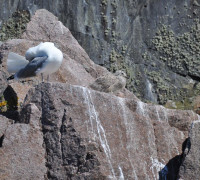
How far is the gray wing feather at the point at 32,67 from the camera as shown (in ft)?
26.9

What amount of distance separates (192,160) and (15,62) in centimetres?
368

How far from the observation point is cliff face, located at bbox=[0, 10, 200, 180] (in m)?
6.78

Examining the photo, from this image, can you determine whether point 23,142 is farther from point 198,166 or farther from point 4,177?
point 198,166

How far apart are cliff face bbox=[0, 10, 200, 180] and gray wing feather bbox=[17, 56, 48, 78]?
Answer: 0.91 metres

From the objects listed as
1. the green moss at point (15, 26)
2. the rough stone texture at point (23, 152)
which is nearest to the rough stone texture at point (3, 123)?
the rough stone texture at point (23, 152)

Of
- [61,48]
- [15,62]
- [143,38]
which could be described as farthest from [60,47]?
[143,38]

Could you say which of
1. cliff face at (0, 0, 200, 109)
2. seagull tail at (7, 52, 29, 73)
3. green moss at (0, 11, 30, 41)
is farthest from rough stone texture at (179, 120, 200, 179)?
green moss at (0, 11, 30, 41)

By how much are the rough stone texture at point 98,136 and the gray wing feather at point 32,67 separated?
3.05ft

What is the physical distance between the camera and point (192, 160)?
691cm

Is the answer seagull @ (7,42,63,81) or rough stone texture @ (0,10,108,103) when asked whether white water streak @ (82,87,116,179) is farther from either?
rough stone texture @ (0,10,108,103)

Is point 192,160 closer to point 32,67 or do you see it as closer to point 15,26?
point 32,67

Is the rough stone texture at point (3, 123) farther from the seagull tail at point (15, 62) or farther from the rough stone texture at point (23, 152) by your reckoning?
the seagull tail at point (15, 62)

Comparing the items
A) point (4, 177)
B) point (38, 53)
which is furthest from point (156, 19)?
point (4, 177)

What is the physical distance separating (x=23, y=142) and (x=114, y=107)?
63.8 inches
